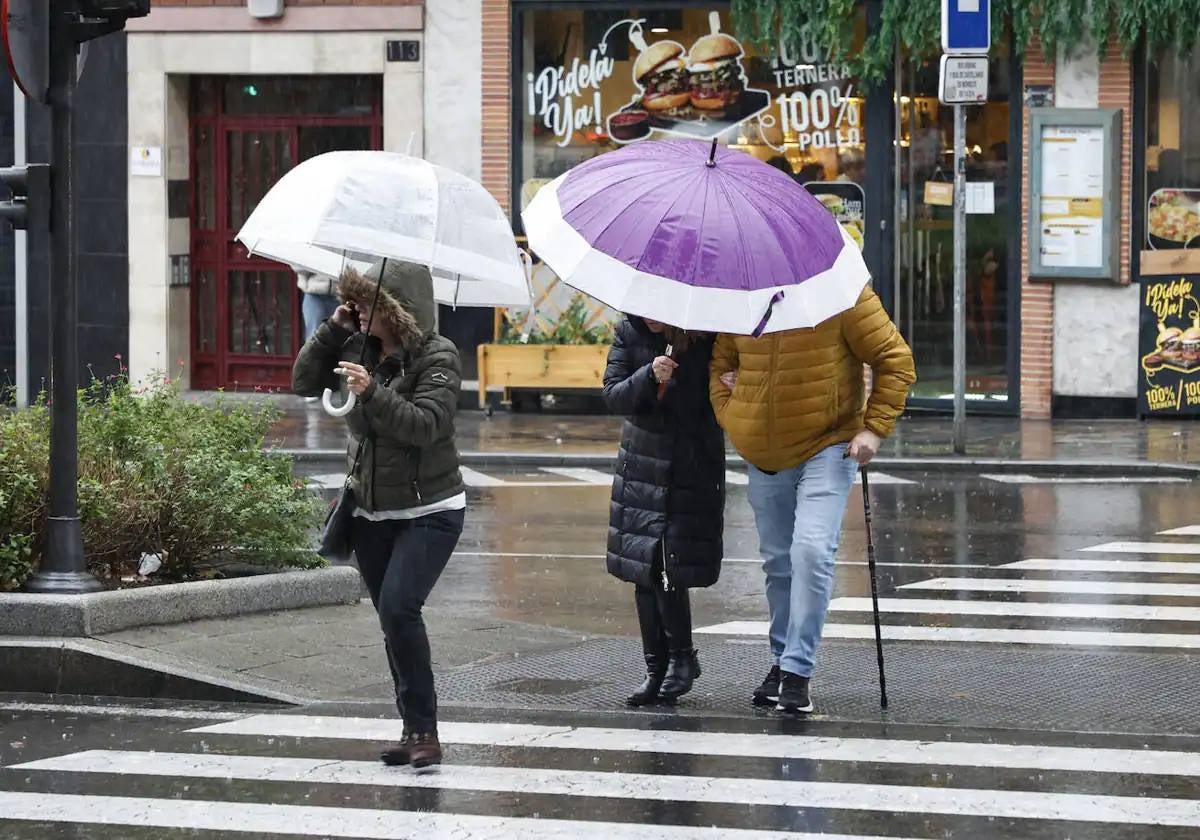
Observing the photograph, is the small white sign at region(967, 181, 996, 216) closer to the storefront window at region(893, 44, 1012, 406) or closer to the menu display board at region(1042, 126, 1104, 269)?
the storefront window at region(893, 44, 1012, 406)

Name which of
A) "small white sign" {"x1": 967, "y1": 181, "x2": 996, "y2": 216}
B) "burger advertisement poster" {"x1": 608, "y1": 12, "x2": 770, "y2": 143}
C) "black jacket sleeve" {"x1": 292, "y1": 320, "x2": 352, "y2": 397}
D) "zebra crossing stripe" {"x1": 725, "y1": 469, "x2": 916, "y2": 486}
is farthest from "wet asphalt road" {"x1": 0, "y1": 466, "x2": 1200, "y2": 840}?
"burger advertisement poster" {"x1": 608, "y1": 12, "x2": 770, "y2": 143}

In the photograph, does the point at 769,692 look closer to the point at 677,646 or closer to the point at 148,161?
the point at 677,646

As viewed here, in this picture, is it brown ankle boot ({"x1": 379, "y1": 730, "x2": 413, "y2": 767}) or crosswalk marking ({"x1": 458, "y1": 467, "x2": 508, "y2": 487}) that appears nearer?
brown ankle boot ({"x1": 379, "y1": 730, "x2": 413, "y2": 767})

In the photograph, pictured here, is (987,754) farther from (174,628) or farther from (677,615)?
(174,628)

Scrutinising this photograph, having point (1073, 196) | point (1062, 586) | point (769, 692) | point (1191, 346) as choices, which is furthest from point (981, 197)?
point (769, 692)

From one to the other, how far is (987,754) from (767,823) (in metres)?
1.28

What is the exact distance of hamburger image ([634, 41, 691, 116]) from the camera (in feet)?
71.7

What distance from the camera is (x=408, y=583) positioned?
7.72 m

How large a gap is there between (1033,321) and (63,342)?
1272cm

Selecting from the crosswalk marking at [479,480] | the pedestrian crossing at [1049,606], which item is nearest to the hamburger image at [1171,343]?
the crosswalk marking at [479,480]

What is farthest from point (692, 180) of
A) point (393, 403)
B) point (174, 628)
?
point (174, 628)

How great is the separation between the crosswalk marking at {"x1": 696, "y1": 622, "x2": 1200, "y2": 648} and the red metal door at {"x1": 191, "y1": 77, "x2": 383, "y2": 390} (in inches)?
511

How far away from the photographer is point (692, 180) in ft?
26.5

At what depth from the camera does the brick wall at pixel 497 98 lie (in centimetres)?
2209
